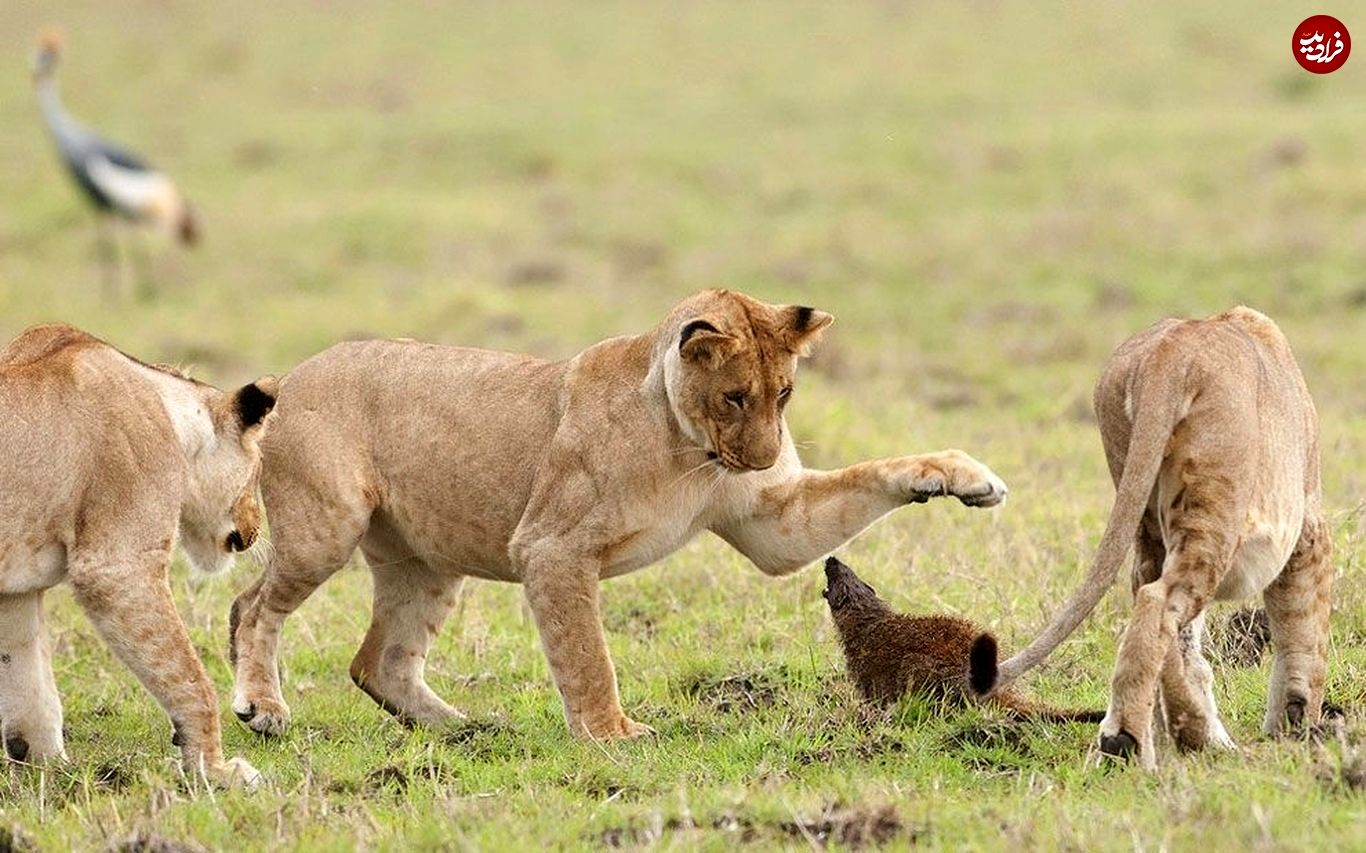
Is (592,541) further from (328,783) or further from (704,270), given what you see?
(704,270)

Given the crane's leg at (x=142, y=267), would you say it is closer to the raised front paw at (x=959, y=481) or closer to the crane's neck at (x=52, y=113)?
the crane's neck at (x=52, y=113)

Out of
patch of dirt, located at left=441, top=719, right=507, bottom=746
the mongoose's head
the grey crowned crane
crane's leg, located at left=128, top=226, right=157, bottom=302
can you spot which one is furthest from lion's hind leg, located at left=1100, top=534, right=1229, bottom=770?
the grey crowned crane

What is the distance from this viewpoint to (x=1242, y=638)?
6.03 m

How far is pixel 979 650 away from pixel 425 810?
1.29 metres

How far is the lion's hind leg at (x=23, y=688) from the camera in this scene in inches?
214

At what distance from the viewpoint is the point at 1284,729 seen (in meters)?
5.07

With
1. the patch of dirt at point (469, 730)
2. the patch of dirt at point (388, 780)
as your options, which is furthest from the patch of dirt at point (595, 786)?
the patch of dirt at point (469, 730)

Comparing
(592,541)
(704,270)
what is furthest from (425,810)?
(704,270)

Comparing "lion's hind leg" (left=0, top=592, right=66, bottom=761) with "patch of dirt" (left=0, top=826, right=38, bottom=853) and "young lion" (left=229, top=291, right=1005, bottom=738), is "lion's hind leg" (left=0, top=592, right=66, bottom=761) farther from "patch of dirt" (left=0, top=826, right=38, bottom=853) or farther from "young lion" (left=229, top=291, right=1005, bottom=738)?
"patch of dirt" (left=0, top=826, right=38, bottom=853)

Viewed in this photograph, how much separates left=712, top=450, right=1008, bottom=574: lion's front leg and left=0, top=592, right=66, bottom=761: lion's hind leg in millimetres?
1842

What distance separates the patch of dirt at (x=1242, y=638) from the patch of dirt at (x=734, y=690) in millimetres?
1273

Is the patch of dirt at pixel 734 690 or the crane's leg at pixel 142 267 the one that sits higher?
the crane's leg at pixel 142 267

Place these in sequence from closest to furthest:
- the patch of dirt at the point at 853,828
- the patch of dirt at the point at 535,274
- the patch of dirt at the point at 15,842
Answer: the patch of dirt at the point at 853,828
the patch of dirt at the point at 15,842
the patch of dirt at the point at 535,274

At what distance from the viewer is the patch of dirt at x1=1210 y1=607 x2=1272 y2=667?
5.95m
